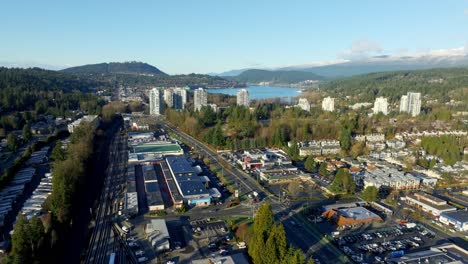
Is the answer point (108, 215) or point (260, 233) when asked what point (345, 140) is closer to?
point (260, 233)

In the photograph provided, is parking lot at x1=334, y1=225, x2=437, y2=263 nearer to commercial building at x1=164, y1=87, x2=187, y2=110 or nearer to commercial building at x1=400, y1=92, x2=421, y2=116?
commercial building at x1=400, y1=92, x2=421, y2=116

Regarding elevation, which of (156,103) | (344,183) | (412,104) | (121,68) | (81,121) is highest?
(121,68)

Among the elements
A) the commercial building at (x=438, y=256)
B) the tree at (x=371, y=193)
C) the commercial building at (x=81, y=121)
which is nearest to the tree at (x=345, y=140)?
the tree at (x=371, y=193)

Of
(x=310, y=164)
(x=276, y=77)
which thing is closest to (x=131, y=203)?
(x=310, y=164)

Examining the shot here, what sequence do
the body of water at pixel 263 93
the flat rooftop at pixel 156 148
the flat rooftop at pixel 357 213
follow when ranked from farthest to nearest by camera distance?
the body of water at pixel 263 93 → the flat rooftop at pixel 156 148 → the flat rooftop at pixel 357 213

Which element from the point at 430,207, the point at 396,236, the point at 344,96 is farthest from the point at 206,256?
the point at 344,96

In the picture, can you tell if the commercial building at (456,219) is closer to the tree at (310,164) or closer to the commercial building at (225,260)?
the tree at (310,164)

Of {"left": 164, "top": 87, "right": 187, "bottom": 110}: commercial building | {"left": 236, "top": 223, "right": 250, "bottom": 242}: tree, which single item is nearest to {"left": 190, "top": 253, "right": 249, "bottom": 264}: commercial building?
{"left": 236, "top": 223, "right": 250, "bottom": 242}: tree

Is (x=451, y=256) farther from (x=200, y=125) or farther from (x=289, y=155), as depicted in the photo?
(x=200, y=125)
